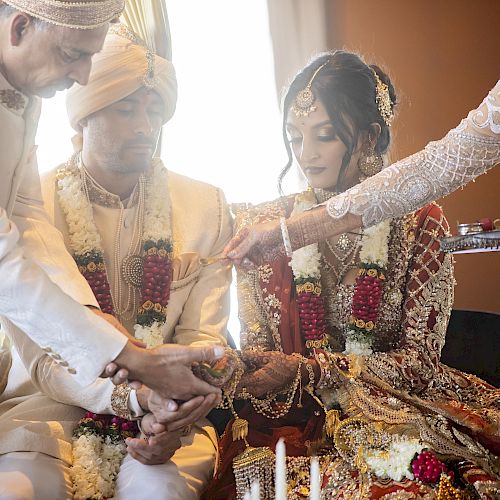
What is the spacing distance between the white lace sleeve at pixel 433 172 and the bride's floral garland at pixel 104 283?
58 cm

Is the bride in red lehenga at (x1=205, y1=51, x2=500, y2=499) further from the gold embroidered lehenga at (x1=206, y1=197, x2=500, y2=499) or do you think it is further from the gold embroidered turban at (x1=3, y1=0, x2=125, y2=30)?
the gold embroidered turban at (x1=3, y1=0, x2=125, y2=30)

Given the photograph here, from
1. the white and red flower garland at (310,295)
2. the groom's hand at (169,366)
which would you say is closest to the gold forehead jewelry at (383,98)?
the white and red flower garland at (310,295)

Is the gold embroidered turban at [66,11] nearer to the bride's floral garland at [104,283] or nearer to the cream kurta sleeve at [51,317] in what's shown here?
the cream kurta sleeve at [51,317]

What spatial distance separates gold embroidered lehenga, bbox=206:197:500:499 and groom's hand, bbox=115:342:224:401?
17.7 inches

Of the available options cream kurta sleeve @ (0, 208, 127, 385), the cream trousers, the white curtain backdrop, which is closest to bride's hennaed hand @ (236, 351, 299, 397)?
the cream trousers

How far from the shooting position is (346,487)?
2.45 metres

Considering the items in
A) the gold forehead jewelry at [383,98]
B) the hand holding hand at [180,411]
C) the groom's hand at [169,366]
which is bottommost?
the hand holding hand at [180,411]

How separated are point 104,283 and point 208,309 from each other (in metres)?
0.35

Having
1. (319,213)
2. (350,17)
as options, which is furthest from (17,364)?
(350,17)

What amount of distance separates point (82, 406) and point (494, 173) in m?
3.00

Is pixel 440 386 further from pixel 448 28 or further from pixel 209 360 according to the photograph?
pixel 448 28

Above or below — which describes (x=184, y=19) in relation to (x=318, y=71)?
above

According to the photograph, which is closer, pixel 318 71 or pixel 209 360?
pixel 209 360

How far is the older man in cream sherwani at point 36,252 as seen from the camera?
2.11 metres
